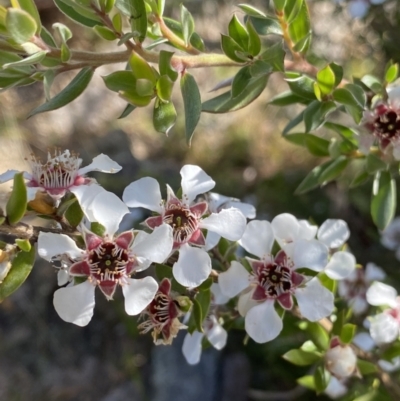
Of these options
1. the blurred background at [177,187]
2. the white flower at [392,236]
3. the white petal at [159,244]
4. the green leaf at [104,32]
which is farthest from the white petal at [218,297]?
the white flower at [392,236]

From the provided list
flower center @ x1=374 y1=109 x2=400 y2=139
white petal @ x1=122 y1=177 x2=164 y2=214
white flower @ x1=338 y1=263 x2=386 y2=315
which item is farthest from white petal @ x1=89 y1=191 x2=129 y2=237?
white flower @ x1=338 y1=263 x2=386 y2=315

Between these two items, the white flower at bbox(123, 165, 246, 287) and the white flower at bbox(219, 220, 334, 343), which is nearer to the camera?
the white flower at bbox(123, 165, 246, 287)

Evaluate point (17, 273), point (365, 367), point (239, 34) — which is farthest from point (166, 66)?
point (365, 367)

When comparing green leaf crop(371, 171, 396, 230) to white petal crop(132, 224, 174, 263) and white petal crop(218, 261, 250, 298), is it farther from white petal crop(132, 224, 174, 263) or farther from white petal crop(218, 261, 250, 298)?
white petal crop(132, 224, 174, 263)

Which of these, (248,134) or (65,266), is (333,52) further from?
(65,266)

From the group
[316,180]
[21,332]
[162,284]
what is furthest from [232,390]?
[162,284]
